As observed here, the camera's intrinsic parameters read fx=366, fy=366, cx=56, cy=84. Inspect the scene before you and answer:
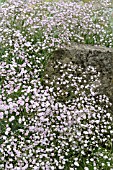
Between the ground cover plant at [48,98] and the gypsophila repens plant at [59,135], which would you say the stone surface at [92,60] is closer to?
the ground cover plant at [48,98]

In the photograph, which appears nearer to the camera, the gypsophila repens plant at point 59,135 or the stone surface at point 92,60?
the gypsophila repens plant at point 59,135

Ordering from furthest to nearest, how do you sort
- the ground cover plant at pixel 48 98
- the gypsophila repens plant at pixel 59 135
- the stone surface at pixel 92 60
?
the stone surface at pixel 92 60, the ground cover plant at pixel 48 98, the gypsophila repens plant at pixel 59 135

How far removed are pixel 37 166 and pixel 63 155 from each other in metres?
0.67

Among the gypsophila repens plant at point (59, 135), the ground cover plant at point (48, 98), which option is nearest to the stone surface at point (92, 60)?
the ground cover plant at point (48, 98)

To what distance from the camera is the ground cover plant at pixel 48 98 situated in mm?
5273

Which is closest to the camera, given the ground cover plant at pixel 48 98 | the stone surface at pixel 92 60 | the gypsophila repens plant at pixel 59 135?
the gypsophila repens plant at pixel 59 135

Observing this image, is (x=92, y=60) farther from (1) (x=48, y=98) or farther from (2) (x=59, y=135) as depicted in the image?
(2) (x=59, y=135)

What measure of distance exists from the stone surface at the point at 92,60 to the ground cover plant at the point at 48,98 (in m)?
0.12

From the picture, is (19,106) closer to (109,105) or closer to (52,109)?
(52,109)

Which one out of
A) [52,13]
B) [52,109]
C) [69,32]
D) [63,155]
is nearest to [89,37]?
[69,32]

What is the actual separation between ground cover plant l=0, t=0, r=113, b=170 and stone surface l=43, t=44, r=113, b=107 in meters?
0.12

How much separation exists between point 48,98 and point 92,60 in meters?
1.69

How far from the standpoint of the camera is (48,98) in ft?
19.3

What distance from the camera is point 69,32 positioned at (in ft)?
27.0
